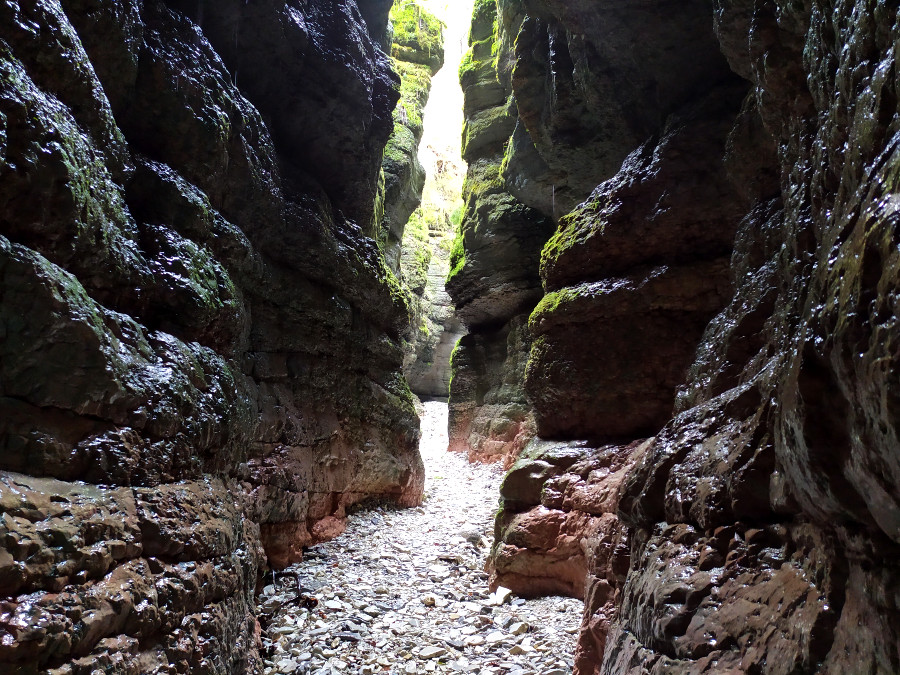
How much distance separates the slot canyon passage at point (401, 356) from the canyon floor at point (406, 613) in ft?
0.15

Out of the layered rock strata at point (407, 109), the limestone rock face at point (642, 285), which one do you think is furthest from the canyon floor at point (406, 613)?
the layered rock strata at point (407, 109)

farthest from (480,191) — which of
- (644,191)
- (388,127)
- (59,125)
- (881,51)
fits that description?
(881,51)

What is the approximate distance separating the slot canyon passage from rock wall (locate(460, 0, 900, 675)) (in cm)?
2

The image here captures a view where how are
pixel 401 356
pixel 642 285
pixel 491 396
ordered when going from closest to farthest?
pixel 642 285 < pixel 401 356 < pixel 491 396

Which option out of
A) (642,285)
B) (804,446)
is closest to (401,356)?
(642,285)

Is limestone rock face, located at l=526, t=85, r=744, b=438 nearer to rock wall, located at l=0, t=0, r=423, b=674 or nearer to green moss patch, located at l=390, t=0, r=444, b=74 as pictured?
rock wall, located at l=0, t=0, r=423, b=674

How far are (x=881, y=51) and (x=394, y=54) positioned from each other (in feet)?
75.2

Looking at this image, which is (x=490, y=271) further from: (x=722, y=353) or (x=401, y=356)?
(x=722, y=353)

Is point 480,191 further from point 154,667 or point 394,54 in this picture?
point 154,667

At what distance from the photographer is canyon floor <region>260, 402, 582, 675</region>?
4.71 meters

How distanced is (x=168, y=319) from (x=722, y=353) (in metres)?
4.94

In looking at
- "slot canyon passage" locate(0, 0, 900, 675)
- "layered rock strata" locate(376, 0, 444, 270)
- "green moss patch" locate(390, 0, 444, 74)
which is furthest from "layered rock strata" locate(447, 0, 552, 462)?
"green moss patch" locate(390, 0, 444, 74)

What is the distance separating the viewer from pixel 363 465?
937 cm

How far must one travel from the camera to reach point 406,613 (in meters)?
5.72
